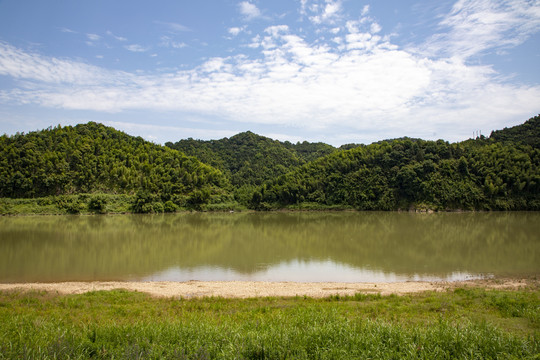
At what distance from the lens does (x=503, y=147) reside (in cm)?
5325

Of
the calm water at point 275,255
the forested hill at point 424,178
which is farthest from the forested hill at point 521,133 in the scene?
the calm water at point 275,255

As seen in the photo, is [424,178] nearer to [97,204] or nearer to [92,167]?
[97,204]

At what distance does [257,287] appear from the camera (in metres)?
13.2

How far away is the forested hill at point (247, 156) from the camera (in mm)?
80625

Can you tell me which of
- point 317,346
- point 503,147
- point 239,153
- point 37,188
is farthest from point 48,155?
point 503,147

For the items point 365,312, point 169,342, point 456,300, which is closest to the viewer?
point 169,342

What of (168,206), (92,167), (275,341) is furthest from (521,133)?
(92,167)

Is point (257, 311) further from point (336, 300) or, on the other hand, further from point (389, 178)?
point (389, 178)

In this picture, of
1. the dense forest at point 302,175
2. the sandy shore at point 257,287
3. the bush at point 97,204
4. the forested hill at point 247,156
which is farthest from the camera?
the forested hill at point 247,156

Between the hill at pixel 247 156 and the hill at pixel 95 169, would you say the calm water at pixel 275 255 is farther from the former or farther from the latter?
the hill at pixel 247 156

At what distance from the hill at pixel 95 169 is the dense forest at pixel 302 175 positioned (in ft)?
0.53

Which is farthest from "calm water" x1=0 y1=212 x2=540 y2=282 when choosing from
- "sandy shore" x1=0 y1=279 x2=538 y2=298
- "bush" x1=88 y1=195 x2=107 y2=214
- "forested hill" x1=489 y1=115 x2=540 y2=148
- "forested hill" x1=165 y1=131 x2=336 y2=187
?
"forested hill" x1=165 y1=131 x2=336 y2=187

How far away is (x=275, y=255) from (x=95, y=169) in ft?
167

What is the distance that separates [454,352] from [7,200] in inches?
2460
